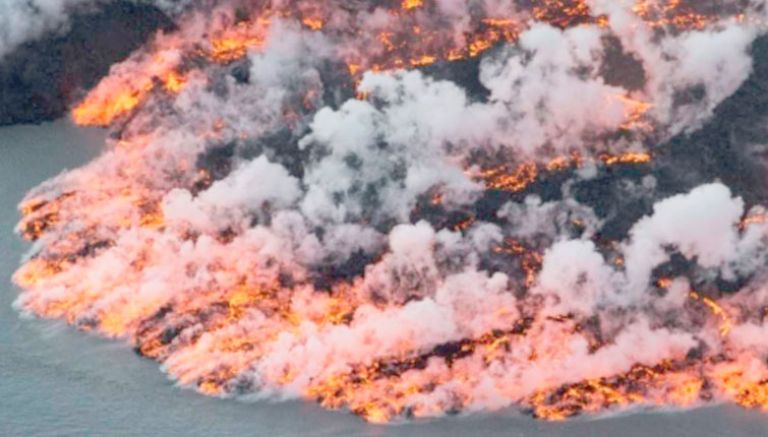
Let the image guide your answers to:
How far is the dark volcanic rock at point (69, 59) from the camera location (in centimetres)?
4572

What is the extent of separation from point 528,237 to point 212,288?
821 centimetres

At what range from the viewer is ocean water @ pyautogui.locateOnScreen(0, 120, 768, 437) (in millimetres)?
27984

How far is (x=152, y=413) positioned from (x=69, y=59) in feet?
71.7

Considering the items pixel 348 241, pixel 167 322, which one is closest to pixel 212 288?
pixel 167 322

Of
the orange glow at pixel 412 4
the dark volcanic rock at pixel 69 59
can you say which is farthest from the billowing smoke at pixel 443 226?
the dark volcanic rock at pixel 69 59

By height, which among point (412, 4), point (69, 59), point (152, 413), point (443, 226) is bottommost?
point (152, 413)

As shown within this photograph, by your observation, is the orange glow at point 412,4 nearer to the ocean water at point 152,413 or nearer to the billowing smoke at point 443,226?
the billowing smoke at point 443,226

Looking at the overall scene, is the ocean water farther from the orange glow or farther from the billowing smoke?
the orange glow

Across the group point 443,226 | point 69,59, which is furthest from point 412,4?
point 69,59

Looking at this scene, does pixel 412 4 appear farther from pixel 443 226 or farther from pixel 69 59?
pixel 69 59

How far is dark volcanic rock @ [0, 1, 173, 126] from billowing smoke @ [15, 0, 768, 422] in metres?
6.10

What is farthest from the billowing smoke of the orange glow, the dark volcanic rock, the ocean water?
the dark volcanic rock

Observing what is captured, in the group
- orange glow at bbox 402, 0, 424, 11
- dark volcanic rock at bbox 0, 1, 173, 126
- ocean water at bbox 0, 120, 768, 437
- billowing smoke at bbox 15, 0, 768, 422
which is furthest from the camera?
dark volcanic rock at bbox 0, 1, 173, 126

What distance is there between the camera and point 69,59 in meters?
47.0
